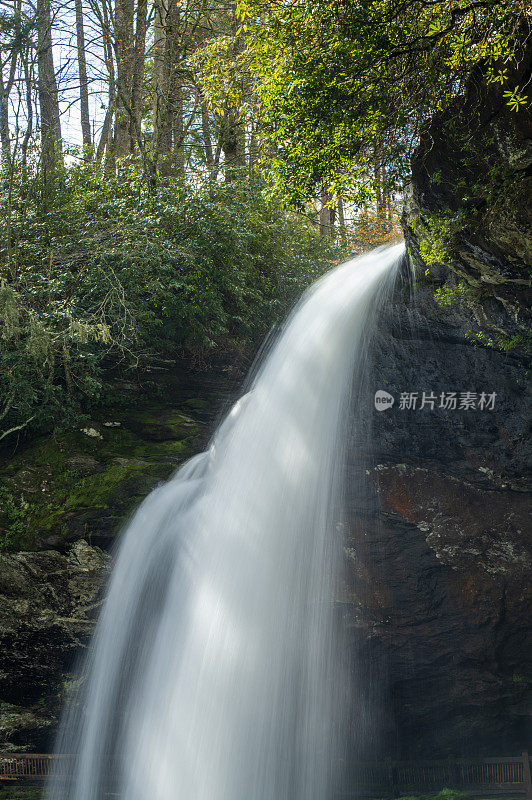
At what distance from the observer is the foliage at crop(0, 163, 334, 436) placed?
840 cm

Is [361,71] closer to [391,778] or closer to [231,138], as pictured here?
[391,778]

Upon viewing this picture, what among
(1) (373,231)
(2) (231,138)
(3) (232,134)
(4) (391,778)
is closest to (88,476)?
(4) (391,778)

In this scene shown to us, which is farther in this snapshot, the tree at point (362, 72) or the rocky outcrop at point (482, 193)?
the rocky outcrop at point (482, 193)

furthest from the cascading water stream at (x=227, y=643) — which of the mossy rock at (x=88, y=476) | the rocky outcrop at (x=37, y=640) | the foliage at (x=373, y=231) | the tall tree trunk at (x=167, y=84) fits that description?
the foliage at (x=373, y=231)

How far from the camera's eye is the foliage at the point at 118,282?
331 inches

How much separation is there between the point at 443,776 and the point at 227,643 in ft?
9.54

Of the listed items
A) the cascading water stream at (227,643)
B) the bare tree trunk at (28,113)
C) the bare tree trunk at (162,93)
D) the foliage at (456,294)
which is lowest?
the cascading water stream at (227,643)

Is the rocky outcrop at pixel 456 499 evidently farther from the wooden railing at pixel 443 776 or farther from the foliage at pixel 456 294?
the wooden railing at pixel 443 776

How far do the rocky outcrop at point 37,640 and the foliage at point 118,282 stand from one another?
201 cm

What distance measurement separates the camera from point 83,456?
322 inches

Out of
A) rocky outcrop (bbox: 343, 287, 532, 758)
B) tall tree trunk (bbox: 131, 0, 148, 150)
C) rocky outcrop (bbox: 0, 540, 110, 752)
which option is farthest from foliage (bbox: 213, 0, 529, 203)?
tall tree trunk (bbox: 131, 0, 148, 150)

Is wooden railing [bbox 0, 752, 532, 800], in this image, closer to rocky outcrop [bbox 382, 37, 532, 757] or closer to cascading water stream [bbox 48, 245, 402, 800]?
rocky outcrop [bbox 382, 37, 532, 757]

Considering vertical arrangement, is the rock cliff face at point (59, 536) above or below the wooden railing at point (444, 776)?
above

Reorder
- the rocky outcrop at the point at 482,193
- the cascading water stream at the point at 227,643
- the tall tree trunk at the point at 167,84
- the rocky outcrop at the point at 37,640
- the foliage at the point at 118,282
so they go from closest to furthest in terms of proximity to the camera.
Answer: the rocky outcrop at the point at 482,193 < the cascading water stream at the point at 227,643 < the rocky outcrop at the point at 37,640 < the foliage at the point at 118,282 < the tall tree trunk at the point at 167,84
